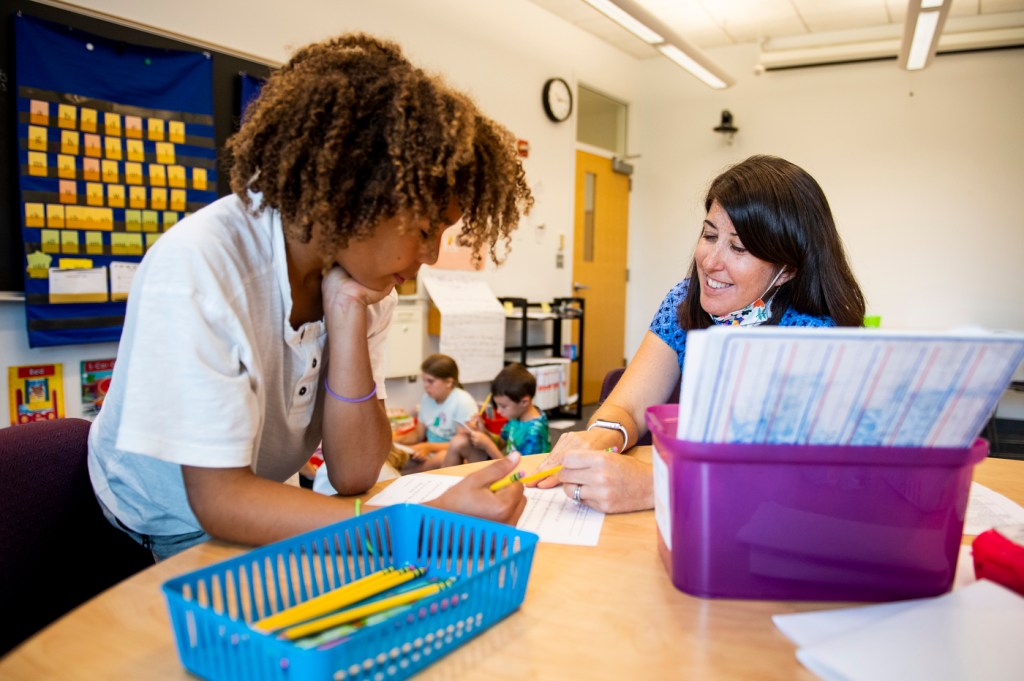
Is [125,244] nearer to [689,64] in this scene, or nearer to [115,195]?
[115,195]

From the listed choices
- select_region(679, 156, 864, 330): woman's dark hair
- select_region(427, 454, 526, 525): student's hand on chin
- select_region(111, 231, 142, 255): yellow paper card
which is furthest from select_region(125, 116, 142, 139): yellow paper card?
select_region(427, 454, 526, 525): student's hand on chin

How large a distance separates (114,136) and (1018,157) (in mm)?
6147

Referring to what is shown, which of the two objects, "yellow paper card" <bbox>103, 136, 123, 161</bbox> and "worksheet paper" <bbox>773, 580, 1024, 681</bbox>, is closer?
"worksheet paper" <bbox>773, 580, 1024, 681</bbox>

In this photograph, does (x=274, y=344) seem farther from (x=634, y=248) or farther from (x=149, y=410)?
(x=634, y=248)

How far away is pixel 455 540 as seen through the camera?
0.80 metres

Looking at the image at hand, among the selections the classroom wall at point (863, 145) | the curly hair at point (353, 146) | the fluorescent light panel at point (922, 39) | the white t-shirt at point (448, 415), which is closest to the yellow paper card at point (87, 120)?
the white t-shirt at point (448, 415)

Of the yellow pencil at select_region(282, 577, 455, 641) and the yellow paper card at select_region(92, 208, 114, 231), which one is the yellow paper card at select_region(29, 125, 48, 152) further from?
the yellow pencil at select_region(282, 577, 455, 641)

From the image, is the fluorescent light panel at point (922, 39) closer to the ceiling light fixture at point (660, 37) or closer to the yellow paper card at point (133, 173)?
the ceiling light fixture at point (660, 37)

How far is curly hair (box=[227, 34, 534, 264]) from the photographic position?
0.96 metres

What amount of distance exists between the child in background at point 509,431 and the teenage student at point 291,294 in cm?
206

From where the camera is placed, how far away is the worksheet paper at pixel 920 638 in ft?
1.93

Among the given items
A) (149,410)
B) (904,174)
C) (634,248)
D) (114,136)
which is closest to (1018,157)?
(904,174)

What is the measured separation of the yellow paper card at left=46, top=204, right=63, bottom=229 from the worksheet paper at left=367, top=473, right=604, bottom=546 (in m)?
2.44

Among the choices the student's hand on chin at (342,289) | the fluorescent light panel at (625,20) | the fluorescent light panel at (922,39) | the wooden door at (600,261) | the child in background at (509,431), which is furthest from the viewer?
the wooden door at (600,261)
